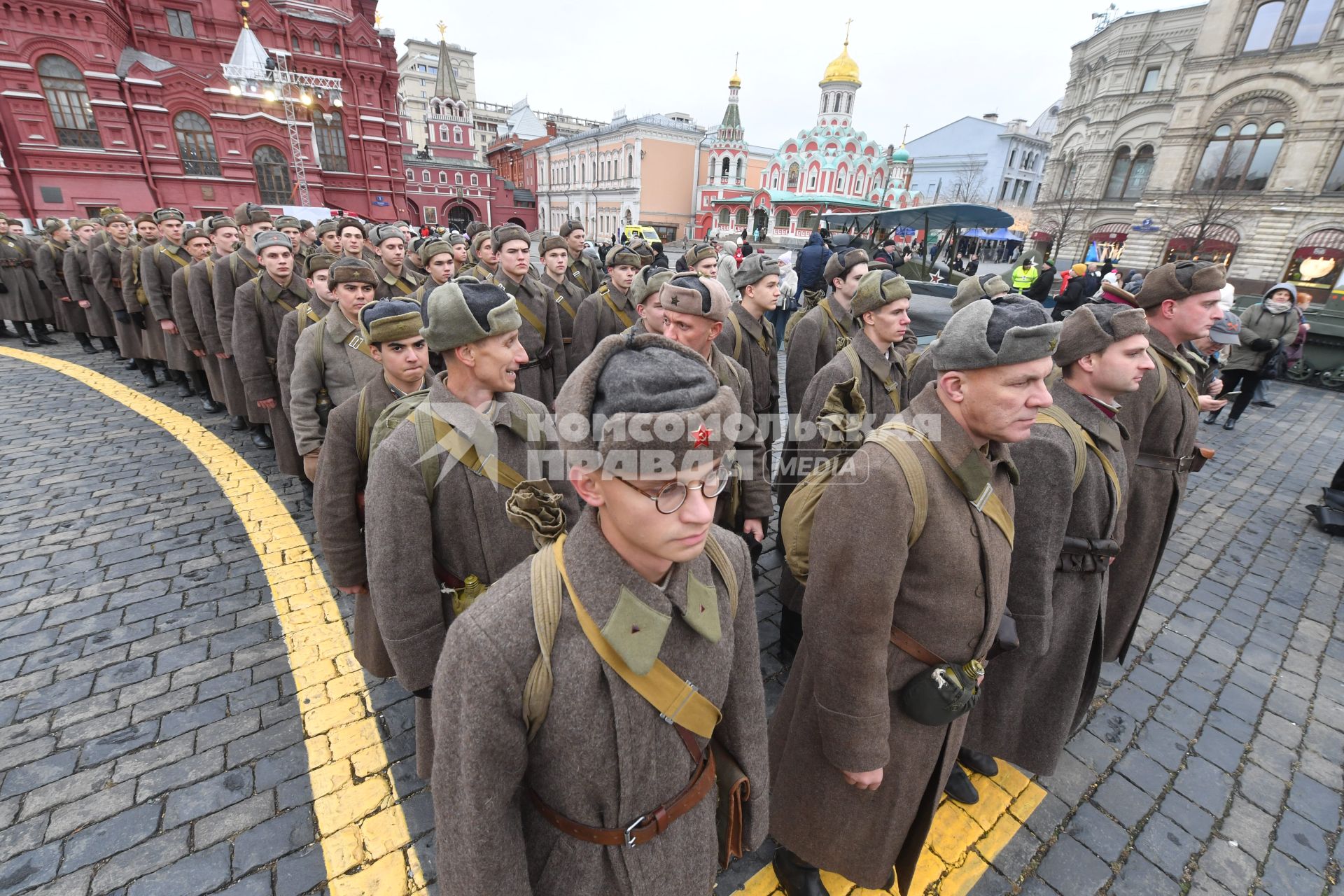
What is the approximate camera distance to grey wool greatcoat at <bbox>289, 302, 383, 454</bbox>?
393 centimetres

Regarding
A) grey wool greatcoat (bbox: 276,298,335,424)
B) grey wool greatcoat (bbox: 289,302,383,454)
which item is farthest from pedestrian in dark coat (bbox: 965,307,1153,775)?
grey wool greatcoat (bbox: 276,298,335,424)

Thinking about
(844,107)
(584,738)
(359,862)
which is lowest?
(359,862)

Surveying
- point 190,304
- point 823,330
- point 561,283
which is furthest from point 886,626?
point 190,304

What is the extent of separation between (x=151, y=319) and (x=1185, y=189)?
44317 millimetres

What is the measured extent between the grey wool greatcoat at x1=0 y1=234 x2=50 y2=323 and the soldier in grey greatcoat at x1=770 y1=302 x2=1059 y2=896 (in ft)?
46.7

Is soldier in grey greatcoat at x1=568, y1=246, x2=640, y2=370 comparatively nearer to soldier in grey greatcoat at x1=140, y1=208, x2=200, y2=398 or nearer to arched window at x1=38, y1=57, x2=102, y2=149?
soldier in grey greatcoat at x1=140, y1=208, x2=200, y2=398

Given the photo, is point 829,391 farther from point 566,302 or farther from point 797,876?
point 566,302

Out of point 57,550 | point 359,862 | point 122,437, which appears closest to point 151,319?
point 122,437

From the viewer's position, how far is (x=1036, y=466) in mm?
2463

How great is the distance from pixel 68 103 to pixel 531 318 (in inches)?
1446

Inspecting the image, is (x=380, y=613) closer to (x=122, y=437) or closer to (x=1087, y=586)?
(x=1087, y=586)

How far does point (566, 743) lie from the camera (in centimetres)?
125

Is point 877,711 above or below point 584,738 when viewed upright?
below

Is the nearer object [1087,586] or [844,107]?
[1087,586]
